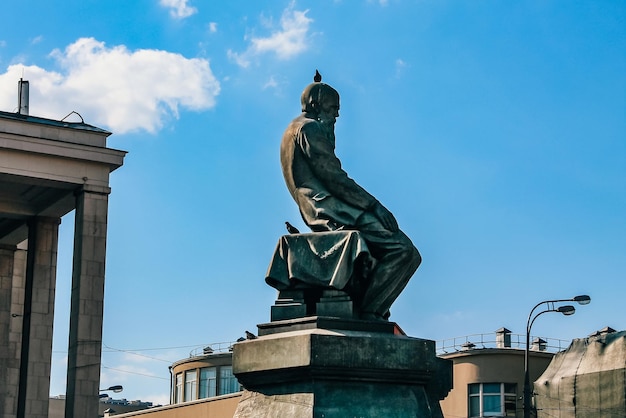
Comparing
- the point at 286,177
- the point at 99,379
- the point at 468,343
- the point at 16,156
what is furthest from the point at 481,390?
the point at 286,177

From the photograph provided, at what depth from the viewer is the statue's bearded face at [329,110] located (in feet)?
37.6

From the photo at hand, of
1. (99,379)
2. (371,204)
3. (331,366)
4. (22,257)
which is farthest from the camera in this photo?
(22,257)

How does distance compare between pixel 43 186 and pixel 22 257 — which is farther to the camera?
pixel 22 257

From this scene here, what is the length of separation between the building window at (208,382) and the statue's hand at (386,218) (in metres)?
64.7

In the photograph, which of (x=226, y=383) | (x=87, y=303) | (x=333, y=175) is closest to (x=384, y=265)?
(x=333, y=175)

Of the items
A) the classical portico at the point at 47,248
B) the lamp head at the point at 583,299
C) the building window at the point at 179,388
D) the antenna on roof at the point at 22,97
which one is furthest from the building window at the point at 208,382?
the lamp head at the point at 583,299

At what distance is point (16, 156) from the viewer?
48.9 metres

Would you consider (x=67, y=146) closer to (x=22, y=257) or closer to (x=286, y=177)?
(x=22, y=257)

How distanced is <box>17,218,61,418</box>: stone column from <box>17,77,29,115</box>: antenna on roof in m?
4.60

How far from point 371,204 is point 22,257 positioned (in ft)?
163

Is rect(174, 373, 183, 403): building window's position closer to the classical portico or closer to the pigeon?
the classical portico

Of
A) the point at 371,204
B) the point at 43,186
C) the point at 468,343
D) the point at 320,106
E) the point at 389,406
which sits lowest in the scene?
the point at 389,406

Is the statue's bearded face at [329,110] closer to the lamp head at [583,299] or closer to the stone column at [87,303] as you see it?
the lamp head at [583,299]

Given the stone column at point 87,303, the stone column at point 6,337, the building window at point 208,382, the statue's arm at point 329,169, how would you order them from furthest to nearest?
the building window at point 208,382 < the stone column at point 6,337 < the stone column at point 87,303 < the statue's arm at point 329,169
